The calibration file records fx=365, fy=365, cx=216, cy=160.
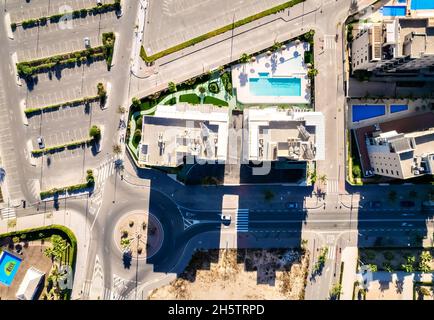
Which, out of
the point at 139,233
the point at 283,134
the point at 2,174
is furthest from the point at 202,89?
the point at 2,174

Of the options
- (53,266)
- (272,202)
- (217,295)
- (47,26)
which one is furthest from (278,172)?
(47,26)

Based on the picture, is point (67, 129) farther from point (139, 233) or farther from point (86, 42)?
point (139, 233)

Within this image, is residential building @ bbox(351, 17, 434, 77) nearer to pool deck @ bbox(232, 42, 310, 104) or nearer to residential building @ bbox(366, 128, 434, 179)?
pool deck @ bbox(232, 42, 310, 104)

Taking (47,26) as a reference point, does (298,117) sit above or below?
below

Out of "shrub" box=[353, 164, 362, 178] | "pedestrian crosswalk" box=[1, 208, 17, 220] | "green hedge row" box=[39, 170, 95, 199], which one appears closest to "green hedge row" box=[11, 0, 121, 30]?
"green hedge row" box=[39, 170, 95, 199]
